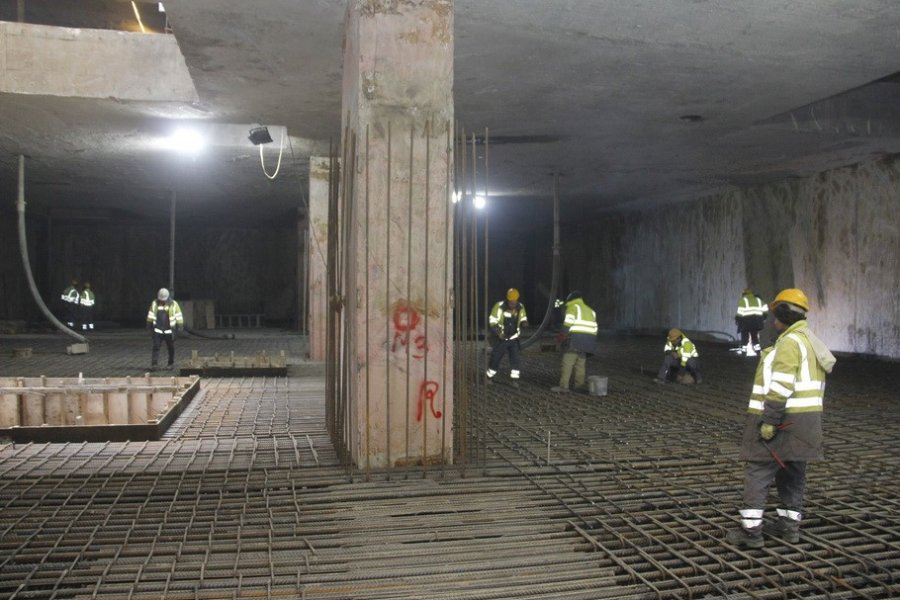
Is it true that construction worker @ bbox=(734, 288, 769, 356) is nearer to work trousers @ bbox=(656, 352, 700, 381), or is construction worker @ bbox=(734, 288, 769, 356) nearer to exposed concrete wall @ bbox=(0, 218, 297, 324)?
work trousers @ bbox=(656, 352, 700, 381)

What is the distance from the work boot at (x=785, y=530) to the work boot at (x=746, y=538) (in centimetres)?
13

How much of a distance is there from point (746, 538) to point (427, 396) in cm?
254

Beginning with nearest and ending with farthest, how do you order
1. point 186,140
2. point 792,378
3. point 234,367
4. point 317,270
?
point 792,378 → point 234,367 → point 186,140 → point 317,270

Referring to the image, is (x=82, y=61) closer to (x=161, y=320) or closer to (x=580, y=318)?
(x=161, y=320)

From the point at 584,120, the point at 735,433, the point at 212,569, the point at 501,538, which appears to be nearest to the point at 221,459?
the point at 212,569

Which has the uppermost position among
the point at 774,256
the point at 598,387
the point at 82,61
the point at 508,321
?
the point at 82,61

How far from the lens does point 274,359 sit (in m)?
12.8

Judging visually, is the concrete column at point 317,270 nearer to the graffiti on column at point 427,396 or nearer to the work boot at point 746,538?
the graffiti on column at point 427,396

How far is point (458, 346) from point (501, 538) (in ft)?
7.03

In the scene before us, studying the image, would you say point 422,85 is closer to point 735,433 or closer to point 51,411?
point 735,433

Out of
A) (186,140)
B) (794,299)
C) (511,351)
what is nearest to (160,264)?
(186,140)

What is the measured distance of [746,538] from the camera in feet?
14.1

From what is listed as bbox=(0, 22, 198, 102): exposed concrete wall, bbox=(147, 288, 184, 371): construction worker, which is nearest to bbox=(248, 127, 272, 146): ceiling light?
bbox=(0, 22, 198, 102): exposed concrete wall

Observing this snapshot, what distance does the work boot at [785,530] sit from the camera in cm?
434
